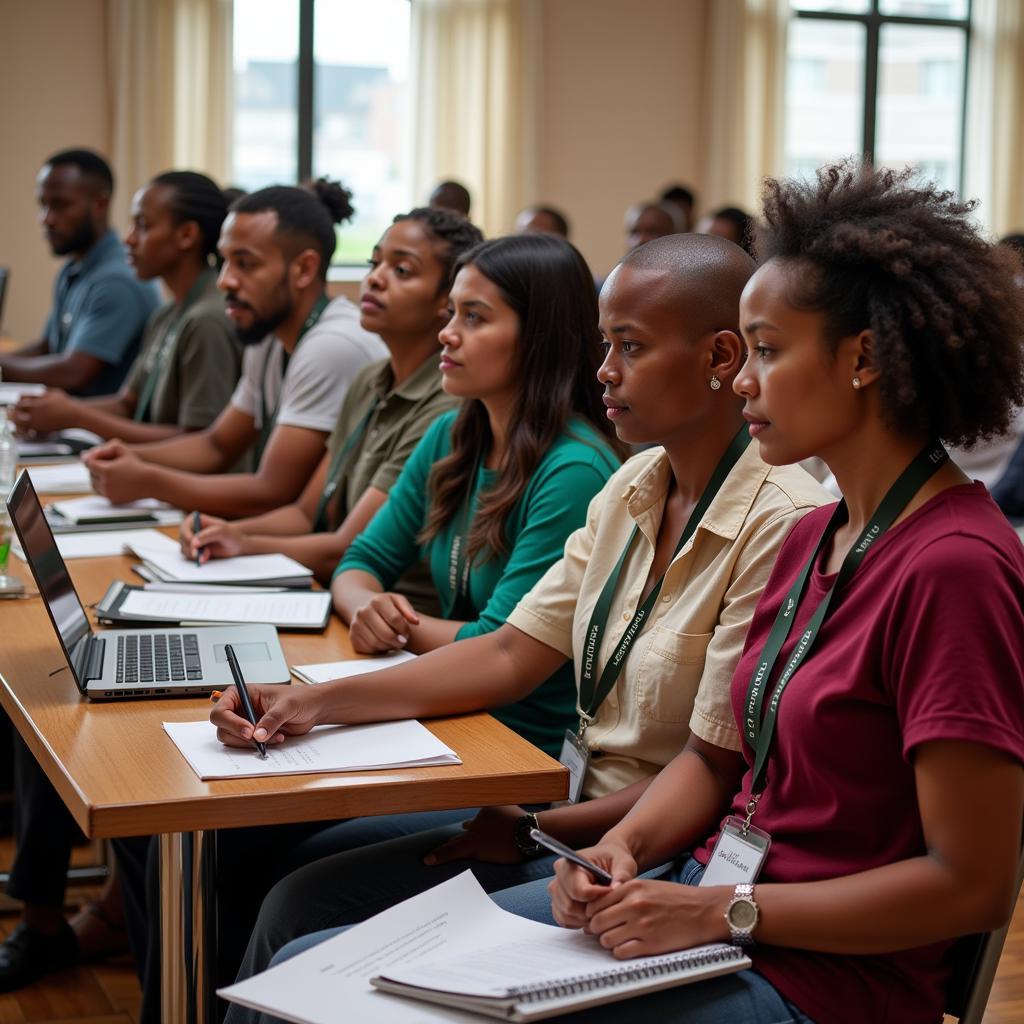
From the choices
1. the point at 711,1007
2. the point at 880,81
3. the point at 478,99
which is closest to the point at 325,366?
the point at 711,1007

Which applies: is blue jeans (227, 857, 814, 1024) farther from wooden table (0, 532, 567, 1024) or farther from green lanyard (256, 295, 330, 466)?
green lanyard (256, 295, 330, 466)

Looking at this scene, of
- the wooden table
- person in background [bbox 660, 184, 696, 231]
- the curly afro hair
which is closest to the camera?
the curly afro hair

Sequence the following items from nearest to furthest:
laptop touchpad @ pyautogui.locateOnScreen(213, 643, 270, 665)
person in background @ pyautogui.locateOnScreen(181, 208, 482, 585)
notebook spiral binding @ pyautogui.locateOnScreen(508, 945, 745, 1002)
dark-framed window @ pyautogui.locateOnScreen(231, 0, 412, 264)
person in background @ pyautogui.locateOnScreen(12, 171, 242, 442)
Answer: notebook spiral binding @ pyautogui.locateOnScreen(508, 945, 745, 1002) < laptop touchpad @ pyautogui.locateOnScreen(213, 643, 270, 665) < person in background @ pyautogui.locateOnScreen(181, 208, 482, 585) < person in background @ pyautogui.locateOnScreen(12, 171, 242, 442) < dark-framed window @ pyautogui.locateOnScreen(231, 0, 412, 264)

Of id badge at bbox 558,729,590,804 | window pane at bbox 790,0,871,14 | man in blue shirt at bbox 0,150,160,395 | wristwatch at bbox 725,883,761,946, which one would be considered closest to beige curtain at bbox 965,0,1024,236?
window pane at bbox 790,0,871,14

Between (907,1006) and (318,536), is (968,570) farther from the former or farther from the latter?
(318,536)

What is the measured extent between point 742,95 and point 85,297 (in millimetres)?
4941

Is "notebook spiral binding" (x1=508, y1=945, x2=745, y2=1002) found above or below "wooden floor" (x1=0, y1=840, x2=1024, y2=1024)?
above

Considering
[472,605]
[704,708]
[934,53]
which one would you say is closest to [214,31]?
[934,53]

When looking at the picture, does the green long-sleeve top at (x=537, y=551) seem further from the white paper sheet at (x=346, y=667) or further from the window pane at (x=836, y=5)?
the window pane at (x=836, y=5)

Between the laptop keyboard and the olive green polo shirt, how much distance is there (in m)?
0.66

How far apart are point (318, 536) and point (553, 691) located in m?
0.92

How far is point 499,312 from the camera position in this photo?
2176mm

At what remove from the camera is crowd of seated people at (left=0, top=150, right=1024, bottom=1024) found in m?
1.17

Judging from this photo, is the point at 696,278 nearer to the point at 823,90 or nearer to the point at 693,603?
the point at 693,603
